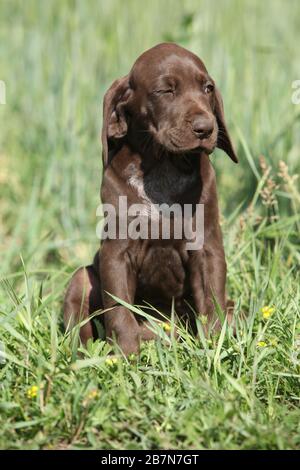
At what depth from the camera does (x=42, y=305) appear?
347 centimetres

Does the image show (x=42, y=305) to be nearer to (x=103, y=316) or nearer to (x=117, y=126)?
(x=103, y=316)

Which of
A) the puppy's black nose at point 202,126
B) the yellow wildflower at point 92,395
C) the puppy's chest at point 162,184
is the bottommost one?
the yellow wildflower at point 92,395

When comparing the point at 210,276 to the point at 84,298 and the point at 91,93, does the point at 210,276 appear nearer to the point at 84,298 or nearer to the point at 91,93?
the point at 84,298

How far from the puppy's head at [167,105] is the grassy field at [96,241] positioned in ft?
2.62

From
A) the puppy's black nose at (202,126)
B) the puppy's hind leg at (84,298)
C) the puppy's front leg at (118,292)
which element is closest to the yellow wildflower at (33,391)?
the puppy's front leg at (118,292)

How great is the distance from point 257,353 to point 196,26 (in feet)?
10.4

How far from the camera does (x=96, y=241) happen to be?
5.62 metres

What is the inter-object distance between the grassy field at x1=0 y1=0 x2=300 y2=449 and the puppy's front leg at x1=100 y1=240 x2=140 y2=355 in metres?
0.10

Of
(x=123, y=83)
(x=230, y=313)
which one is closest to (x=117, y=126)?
(x=123, y=83)

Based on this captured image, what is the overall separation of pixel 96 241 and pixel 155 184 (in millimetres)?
1996

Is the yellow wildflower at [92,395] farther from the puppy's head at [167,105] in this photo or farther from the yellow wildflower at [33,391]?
the puppy's head at [167,105]

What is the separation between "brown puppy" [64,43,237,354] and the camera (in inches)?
137

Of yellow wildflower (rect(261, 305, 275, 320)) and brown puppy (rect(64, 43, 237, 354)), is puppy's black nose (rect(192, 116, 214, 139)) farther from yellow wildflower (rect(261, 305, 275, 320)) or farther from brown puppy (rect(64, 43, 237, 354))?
yellow wildflower (rect(261, 305, 275, 320))

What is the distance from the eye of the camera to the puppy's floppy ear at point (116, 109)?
3658 millimetres
